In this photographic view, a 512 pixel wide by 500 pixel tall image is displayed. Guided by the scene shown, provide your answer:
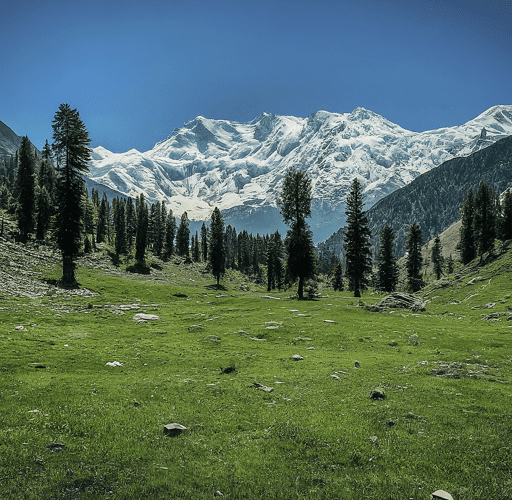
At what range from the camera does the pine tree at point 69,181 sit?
47.2 metres

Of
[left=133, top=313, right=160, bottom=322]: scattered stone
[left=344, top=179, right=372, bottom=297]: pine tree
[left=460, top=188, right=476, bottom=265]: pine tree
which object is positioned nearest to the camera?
[left=133, top=313, right=160, bottom=322]: scattered stone

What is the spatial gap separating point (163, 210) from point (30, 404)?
16746cm

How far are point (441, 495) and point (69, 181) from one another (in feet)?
179

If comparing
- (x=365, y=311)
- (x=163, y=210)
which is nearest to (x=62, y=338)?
(x=365, y=311)

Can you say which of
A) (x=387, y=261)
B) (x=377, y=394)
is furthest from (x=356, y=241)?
(x=377, y=394)

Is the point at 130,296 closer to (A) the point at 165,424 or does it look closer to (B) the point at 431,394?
(A) the point at 165,424

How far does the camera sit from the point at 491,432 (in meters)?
11.1

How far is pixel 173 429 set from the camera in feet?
38.5

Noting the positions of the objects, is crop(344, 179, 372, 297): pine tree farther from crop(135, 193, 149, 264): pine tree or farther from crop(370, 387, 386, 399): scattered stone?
crop(135, 193, 149, 264): pine tree

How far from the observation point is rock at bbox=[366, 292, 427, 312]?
132 ft

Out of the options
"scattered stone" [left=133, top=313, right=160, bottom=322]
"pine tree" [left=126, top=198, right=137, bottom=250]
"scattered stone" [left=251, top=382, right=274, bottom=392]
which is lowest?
"scattered stone" [left=133, top=313, right=160, bottom=322]

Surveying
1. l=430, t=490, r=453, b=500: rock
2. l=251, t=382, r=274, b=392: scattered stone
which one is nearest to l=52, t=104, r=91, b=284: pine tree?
l=251, t=382, r=274, b=392: scattered stone

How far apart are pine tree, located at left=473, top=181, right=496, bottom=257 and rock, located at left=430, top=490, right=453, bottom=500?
267 ft

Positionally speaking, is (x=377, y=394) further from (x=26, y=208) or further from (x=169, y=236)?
(x=169, y=236)
